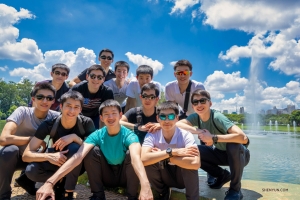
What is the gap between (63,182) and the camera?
4.22m

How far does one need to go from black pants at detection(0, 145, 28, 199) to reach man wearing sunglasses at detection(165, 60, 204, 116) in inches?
138

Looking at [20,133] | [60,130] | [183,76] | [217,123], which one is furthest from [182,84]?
[20,133]

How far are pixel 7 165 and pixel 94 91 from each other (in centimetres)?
223

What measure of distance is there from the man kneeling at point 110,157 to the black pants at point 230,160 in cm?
151

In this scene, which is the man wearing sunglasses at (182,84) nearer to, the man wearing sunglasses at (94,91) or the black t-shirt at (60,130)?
the man wearing sunglasses at (94,91)

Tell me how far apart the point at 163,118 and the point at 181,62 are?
7.49ft

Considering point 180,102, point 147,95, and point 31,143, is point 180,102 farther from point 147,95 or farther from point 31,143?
point 31,143

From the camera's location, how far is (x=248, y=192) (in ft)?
15.1

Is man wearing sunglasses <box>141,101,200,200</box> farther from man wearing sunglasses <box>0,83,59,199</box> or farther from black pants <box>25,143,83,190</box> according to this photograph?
man wearing sunglasses <box>0,83,59,199</box>

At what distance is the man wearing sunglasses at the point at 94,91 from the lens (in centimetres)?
550

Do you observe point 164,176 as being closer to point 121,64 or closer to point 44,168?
point 44,168

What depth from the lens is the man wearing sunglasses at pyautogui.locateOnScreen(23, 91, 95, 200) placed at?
392 cm

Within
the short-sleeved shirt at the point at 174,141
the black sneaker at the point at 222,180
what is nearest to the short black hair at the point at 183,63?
the short-sleeved shirt at the point at 174,141

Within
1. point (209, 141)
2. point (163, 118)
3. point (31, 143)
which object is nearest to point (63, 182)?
point (31, 143)
